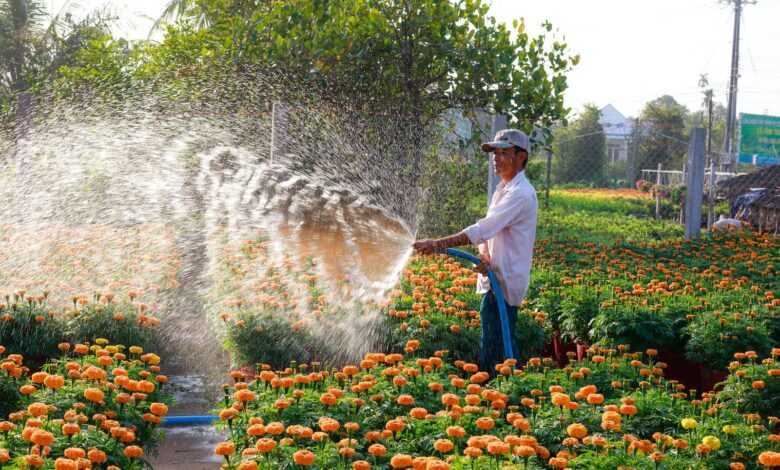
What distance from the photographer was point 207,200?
9.49 metres

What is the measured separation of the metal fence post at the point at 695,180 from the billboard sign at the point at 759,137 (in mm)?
27548

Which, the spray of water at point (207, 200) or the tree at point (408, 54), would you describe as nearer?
the spray of water at point (207, 200)

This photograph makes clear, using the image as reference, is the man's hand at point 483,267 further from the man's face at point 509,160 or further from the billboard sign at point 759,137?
the billboard sign at point 759,137

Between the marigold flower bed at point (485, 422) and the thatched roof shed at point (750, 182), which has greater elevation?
the thatched roof shed at point (750, 182)

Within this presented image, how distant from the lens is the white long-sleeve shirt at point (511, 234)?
4.17 metres

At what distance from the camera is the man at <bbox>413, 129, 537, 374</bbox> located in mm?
4164

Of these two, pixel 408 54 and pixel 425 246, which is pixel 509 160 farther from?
pixel 408 54

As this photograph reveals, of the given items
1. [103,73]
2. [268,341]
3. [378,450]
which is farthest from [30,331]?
[103,73]

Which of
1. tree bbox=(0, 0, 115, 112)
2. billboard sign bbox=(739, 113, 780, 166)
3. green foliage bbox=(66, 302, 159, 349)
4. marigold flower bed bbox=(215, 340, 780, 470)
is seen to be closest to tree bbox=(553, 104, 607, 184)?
billboard sign bbox=(739, 113, 780, 166)

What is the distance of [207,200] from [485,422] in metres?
7.05

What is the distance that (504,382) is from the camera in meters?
3.67

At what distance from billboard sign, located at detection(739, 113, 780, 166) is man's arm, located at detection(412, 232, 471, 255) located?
3370cm

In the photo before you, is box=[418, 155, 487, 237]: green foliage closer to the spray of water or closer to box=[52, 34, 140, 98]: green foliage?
the spray of water

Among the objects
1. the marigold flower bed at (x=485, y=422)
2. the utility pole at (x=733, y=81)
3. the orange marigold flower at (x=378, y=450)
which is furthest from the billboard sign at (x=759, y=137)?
the orange marigold flower at (x=378, y=450)
